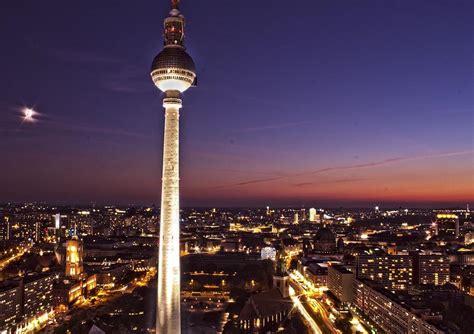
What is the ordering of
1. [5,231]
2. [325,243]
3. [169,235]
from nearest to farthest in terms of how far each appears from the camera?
[169,235] < [325,243] < [5,231]

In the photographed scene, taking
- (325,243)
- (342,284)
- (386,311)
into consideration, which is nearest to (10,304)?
(386,311)

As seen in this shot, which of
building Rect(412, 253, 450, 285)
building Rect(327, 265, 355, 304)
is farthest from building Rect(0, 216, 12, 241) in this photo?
building Rect(412, 253, 450, 285)

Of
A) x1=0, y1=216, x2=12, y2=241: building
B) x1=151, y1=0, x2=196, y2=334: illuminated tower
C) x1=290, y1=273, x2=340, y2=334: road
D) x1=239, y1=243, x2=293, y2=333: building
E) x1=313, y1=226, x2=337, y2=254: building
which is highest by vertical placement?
x1=151, y1=0, x2=196, y2=334: illuminated tower

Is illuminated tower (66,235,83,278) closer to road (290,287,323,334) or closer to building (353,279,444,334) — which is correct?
road (290,287,323,334)

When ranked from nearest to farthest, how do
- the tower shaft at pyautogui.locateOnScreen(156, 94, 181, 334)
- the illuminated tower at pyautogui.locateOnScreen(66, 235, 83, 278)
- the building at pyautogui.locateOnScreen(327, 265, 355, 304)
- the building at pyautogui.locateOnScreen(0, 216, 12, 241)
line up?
the tower shaft at pyautogui.locateOnScreen(156, 94, 181, 334) → the building at pyautogui.locateOnScreen(327, 265, 355, 304) → the illuminated tower at pyautogui.locateOnScreen(66, 235, 83, 278) → the building at pyautogui.locateOnScreen(0, 216, 12, 241)

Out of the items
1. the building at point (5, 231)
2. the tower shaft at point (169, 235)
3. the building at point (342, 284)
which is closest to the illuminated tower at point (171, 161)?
the tower shaft at point (169, 235)

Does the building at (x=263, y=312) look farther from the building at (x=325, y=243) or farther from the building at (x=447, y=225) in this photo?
the building at (x=447, y=225)

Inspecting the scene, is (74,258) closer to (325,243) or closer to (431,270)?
(431,270)
